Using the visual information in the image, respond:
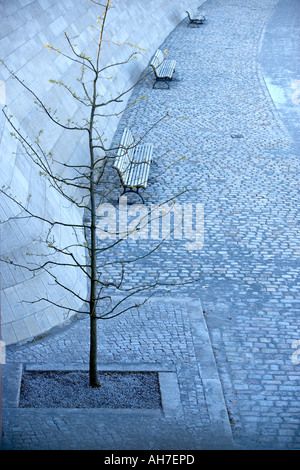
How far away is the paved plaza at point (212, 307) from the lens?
7859 millimetres

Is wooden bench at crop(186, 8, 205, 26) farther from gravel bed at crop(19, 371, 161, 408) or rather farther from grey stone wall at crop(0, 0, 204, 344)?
gravel bed at crop(19, 371, 161, 408)

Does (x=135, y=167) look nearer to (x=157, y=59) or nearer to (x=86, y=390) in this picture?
(x=86, y=390)

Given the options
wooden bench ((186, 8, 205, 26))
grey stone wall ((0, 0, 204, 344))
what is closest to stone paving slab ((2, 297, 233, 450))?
grey stone wall ((0, 0, 204, 344))

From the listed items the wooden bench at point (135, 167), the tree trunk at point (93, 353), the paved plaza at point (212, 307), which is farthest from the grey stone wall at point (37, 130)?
the tree trunk at point (93, 353)

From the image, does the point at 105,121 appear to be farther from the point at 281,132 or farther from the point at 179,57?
the point at 179,57

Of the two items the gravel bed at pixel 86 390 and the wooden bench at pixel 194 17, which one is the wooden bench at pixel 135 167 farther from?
the wooden bench at pixel 194 17

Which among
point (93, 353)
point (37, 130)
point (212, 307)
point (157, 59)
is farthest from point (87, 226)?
point (157, 59)

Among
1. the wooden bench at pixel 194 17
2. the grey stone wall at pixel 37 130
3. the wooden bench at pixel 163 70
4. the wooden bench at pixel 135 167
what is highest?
the grey stone wall at pixel 37 130

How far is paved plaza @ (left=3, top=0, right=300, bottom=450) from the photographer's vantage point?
786cm

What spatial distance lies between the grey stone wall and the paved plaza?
1.89ft

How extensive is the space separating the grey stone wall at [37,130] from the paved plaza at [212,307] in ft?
→ 1.89

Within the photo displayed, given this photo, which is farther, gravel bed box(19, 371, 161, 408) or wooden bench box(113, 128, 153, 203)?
wooden bench box(113, 128, 153, 203)

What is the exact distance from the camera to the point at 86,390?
8516mm
